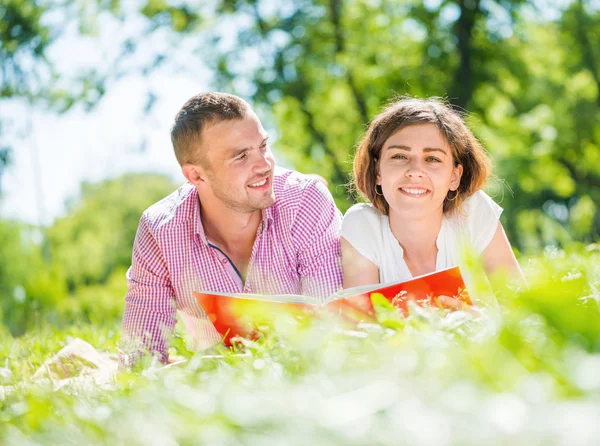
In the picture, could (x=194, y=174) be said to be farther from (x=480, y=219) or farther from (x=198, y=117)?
(x=480, y=219)

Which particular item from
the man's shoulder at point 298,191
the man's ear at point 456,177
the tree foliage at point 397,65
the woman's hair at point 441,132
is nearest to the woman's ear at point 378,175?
the woman's hair at point 441,132

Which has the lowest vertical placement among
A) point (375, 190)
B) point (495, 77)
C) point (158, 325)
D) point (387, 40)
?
point (158, 325)

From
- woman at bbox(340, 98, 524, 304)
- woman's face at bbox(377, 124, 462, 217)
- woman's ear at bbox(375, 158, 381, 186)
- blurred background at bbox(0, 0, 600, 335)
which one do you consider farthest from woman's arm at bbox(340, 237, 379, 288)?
blurred background at bbox(0, 0, 600, 335)

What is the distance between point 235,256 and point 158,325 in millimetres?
636

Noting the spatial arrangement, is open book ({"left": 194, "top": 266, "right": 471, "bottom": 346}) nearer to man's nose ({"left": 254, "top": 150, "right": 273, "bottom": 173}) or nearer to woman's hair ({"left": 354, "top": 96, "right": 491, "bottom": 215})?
man's nose ({"left": 254, "top": 150, "right": 273, "bottom": 173})

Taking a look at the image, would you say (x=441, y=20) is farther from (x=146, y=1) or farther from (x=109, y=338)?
(x=109, y=338)

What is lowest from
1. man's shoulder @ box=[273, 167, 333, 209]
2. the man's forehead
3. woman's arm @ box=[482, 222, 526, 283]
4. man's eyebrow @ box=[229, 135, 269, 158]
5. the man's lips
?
woman's arm @ box=[482, 222, 526, 283]

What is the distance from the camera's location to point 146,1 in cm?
1477

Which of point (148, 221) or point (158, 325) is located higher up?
point (148, 221)

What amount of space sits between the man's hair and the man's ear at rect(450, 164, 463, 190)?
126cm

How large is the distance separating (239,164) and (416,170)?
1051mm

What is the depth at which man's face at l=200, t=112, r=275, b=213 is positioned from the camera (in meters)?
4.02

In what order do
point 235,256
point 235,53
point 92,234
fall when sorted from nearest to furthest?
1. point 235,256
2. point 235,53
3. point 92,234

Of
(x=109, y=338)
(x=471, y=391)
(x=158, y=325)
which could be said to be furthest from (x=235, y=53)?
(x=471, y=391)
